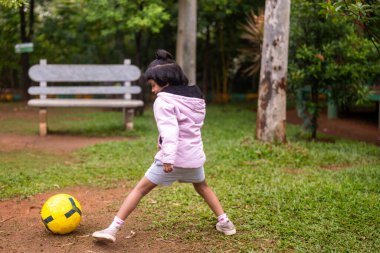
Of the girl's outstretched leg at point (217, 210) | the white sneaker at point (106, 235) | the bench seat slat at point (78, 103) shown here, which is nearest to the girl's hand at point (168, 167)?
the girl's outstretched leg at point (217, 210)

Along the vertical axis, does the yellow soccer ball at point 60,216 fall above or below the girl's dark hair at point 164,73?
below

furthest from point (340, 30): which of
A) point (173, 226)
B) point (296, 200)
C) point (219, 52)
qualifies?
point (219, 52)

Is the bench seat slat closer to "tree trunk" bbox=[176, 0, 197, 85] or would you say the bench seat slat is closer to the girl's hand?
"tree trunk" bbox=[176, 0, 197, 85]

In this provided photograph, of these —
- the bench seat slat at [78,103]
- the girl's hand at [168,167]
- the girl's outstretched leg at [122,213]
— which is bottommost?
the girl's outstretched leg at [122,213]

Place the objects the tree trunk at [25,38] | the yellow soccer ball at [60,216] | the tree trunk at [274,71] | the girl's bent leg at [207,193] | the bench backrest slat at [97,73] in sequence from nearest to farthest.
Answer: the yellow soccer ball at [60,216]
the girl's bent leg at [207,193]
the tree trunk at [274,71]
the bench backrest slat at [97,73]
the tree trunk at [25,38]

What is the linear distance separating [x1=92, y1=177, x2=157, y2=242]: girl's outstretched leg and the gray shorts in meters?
0.06

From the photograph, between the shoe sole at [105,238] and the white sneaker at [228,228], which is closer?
the shoe sole at [105,238]

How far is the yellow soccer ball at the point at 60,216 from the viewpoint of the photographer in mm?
4406

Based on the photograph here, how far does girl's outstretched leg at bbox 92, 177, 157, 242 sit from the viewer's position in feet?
13.6

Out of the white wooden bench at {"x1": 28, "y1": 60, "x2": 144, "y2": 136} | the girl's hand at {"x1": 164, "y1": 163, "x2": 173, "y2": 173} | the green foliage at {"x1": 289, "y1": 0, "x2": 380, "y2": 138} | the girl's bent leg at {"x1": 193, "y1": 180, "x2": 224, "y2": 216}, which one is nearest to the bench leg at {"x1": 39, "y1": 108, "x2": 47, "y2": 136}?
the white wooden bench at {"x1": 28, "y1": 60, "x2": 144, "y2": 136}

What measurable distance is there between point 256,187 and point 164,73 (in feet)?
8.13

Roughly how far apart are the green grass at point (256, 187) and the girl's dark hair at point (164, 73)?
52.6 inches

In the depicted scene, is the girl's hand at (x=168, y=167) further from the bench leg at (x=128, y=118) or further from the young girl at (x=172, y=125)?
the bench leg at (x=128, y=118)

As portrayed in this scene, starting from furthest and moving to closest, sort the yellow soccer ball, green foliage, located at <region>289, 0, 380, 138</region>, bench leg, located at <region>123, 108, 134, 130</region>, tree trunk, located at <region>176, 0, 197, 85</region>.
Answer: tree trunk, located at <region>176, 0, 197, 85</region> < bench leg, located at <region>123, 108, 134, 130</region> < green foliage, located at <region>289, 0, 380, 138</region> < the yellow soccer ball
